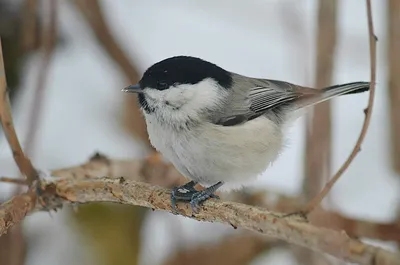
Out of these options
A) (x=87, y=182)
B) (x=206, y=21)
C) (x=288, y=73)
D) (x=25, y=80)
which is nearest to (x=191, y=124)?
(x=87, y=182)

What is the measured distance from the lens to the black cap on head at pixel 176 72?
133 cm

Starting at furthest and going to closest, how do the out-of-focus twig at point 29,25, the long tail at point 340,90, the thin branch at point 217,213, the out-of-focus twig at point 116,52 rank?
the out-of-focus twig at point 116,52 → the out-of-focus twig at point 29,25 → the long tail at point 340,90 → the thin branch at point 217,213

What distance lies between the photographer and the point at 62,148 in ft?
7.98

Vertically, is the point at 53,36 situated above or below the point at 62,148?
above

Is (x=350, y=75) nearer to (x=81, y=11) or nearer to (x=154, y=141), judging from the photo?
(x=81, y=11)

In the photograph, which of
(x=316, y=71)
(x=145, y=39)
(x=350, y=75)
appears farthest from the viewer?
(x=145, y=39)

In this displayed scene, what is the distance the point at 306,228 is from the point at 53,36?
1036mm

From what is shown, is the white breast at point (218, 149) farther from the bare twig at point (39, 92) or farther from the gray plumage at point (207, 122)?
the bare twig at point (39, 92)

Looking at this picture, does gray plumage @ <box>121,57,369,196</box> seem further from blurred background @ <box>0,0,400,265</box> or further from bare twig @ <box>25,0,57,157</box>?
bare twig @ <box>25,0,57,157</box>

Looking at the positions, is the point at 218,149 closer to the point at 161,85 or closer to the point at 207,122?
the point at 207,122

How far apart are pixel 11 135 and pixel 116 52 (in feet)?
3.51

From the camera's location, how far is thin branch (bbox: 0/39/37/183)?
1.28m

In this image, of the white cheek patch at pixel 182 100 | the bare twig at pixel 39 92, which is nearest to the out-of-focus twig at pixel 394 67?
the white cheek patch at pixel 182 100

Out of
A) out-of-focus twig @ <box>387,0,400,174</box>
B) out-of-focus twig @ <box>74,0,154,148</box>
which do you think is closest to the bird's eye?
out-of-focus twig @ <box>387,0,400,174</box>
